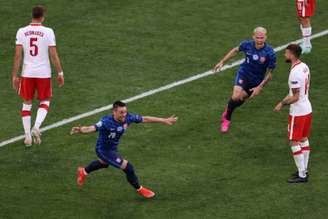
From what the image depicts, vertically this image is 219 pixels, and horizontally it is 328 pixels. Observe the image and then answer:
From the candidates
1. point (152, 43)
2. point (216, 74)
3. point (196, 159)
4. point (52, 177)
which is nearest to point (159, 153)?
point (196, 159)

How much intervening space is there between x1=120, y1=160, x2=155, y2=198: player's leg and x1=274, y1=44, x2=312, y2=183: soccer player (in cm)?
252

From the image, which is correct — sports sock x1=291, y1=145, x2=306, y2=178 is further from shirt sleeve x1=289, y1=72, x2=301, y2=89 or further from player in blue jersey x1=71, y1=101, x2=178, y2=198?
player in blue jersey x1=71, y1=101, x2=178, y2=198

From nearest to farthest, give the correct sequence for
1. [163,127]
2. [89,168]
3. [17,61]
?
[89,168], [17,61], [163,127]

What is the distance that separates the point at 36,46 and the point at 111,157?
2.93m

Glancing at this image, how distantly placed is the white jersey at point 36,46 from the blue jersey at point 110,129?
2.44m

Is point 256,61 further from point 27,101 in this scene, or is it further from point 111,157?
point 27,101

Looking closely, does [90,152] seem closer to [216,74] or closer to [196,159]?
[196,159]

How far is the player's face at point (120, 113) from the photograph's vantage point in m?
16.1

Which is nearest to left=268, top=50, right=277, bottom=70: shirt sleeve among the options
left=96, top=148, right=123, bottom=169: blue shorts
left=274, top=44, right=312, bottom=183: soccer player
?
left=274, top=44, right=312, bottom=183: soccer player

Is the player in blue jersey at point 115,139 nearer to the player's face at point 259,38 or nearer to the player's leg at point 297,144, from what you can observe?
the player's leg at point 297,144

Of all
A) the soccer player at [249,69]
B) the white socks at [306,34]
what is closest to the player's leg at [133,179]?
the soccer player at [249,69]

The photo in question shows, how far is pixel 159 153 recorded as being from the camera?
18547mm

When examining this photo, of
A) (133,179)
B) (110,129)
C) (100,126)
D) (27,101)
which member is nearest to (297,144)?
(133,179)

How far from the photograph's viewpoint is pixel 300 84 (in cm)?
1675
